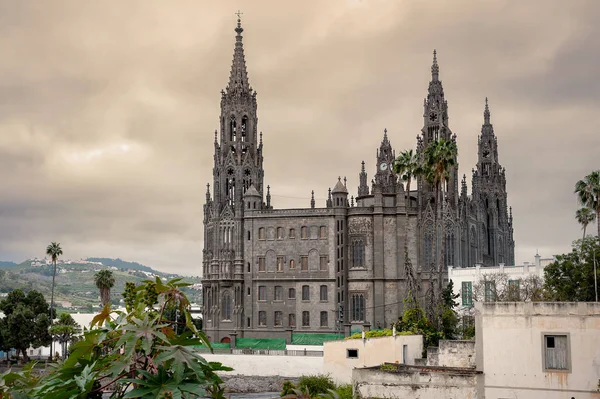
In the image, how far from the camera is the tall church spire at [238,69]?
91.6m

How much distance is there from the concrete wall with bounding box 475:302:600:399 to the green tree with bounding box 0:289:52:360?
65.1 m

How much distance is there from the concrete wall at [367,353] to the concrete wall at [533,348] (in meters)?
14.6

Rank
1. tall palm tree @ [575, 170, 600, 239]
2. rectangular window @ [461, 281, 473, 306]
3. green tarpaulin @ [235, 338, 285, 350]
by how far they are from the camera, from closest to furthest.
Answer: tall palm tree @ [575, 170, 600, 239] < green tarpaulin @ [235, 338, 285, 350] < rectangular window @ [461, 281, 473, 306]

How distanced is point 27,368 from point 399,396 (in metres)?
27.5

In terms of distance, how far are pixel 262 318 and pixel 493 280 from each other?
86.0ft

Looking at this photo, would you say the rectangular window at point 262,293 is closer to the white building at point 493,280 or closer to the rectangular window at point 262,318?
the rectangular window at point 262,318

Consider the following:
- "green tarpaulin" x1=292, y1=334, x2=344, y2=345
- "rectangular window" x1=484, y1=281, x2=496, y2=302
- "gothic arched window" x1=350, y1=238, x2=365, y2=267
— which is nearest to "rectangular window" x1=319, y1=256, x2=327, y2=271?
"gothic arched window" x1=350, y1=238, x2=365, y2=267

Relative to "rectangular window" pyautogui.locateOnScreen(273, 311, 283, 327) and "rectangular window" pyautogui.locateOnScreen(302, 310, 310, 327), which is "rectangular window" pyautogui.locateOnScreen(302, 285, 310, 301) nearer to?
"rectangular window" pyautogui.locateOnScreen(302, 310, 310, 327)

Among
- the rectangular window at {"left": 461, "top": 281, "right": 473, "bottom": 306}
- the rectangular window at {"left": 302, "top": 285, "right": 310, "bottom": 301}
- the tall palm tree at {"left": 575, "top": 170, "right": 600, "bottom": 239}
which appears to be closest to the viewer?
the tall palm tree at {"left": 575, "top": 170, "right": 600, "bottom": 239}

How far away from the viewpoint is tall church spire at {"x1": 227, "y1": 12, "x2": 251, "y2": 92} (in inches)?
3606

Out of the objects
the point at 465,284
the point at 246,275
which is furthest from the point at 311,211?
the point at 465,284

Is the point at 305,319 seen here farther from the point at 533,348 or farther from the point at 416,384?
the point at 533,348

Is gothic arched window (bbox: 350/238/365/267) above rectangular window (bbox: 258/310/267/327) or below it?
above

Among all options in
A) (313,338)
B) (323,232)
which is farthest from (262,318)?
(323,232)
